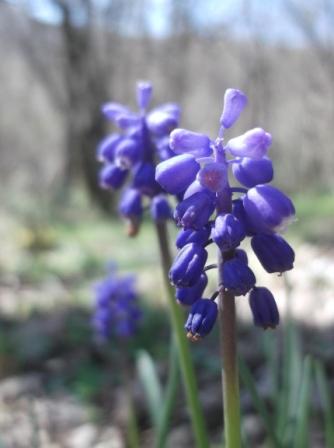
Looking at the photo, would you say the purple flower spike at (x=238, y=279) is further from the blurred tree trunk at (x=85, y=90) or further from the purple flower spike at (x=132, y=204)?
the blurred tree trunk at (x=85, y=90)

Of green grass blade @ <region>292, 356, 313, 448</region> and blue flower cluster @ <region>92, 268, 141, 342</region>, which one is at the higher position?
blue flower cluster @ <region>92, 268, 141, 342</region>

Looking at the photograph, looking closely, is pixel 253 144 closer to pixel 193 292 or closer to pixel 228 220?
pixel 228 220

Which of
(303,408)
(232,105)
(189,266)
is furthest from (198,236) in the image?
(303,408)

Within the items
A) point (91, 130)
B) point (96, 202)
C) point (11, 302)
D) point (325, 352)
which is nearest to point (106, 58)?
point (91, 130)

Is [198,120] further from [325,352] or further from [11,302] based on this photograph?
[325,352]

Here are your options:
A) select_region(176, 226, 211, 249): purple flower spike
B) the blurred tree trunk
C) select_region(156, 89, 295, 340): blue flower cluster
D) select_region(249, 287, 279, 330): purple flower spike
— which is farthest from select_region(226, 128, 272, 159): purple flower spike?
the blurred tree trunk

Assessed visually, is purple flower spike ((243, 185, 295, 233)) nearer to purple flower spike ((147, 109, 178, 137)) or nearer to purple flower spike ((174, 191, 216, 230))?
purple flower spike ((174, 191, 216, 230))

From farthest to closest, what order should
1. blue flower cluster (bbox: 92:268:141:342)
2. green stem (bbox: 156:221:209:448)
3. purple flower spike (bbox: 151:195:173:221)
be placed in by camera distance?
blue flower cluster (bbox: 92:268:141:342) < purple flower spike (bbox: 151:195:173:221) < green stem (bbox: 156:221:209:448)
